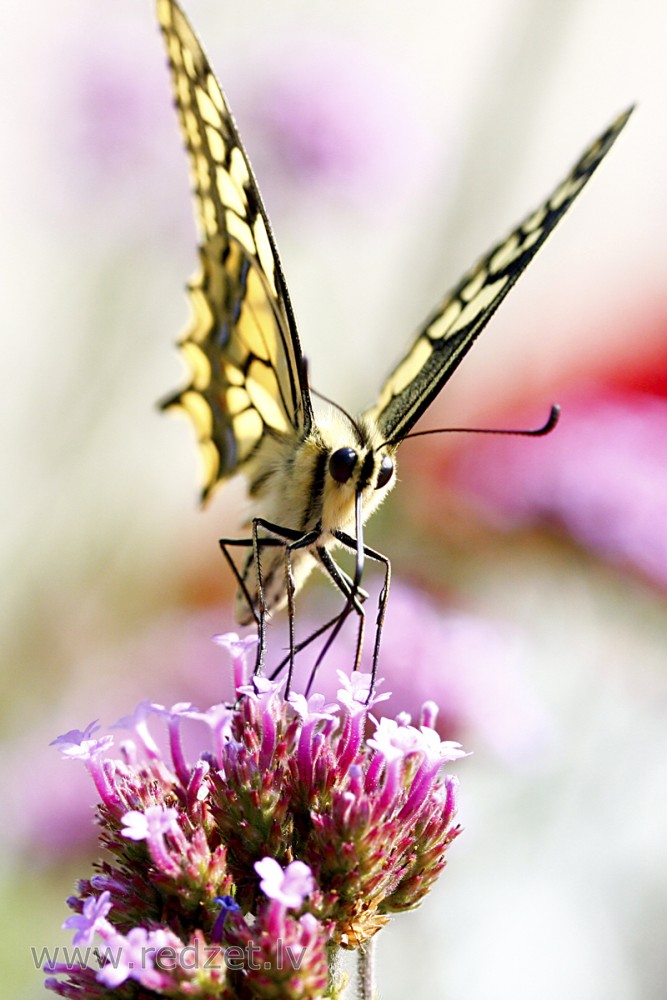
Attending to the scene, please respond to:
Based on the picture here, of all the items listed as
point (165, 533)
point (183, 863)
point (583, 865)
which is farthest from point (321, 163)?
point (183, 863)

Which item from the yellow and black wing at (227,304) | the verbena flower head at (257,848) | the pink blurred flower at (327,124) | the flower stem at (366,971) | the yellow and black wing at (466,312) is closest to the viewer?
the verbena flower head at (257,848)

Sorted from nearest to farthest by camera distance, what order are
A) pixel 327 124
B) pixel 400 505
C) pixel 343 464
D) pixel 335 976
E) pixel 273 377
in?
pixel 335 976 < pixel 343 464 < pixel 273 377 < pixel 400 505 < pixel 327 124

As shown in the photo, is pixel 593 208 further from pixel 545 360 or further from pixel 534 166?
pixel 545 360

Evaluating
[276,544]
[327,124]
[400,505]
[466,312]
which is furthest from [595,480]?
[327,124]

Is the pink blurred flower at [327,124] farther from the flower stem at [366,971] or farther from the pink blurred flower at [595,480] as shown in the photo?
the flower stem at [366,971]

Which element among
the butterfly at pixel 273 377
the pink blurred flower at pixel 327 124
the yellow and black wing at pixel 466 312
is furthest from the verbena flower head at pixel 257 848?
the pink blurred flower at pixel 327 124

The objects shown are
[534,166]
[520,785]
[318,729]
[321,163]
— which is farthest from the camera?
[534,166]

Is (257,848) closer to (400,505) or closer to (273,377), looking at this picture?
(273,377)
